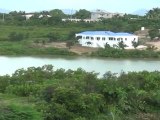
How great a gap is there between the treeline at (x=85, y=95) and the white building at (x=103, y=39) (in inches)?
847

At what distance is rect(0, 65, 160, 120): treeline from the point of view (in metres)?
9.67

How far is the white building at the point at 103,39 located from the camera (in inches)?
1389

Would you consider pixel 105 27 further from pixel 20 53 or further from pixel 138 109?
pixel 138 109

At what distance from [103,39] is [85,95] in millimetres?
25350

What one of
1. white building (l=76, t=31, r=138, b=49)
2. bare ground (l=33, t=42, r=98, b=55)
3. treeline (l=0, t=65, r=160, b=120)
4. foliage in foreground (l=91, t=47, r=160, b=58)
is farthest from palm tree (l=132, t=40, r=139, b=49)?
treeline (l=0, t=65, r=160, b=120)

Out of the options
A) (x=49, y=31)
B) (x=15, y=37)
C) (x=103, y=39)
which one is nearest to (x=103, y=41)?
(x=103, y=39)

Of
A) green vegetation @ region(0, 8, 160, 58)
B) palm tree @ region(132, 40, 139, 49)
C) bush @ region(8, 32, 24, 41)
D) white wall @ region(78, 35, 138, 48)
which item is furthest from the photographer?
bush @ region(8, 32, 24, 41)

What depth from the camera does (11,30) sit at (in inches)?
1580

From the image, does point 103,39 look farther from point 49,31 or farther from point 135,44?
point 49,31

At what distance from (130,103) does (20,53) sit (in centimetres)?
2205

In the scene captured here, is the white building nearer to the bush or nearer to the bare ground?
the bare ground

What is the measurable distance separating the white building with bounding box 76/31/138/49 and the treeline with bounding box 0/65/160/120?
21.5 m

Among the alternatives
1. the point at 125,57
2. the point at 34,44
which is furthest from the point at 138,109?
the point at 34,44

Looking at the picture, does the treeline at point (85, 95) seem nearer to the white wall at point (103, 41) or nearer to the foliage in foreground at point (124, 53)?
the foliage in foreground at point (124, 53)
